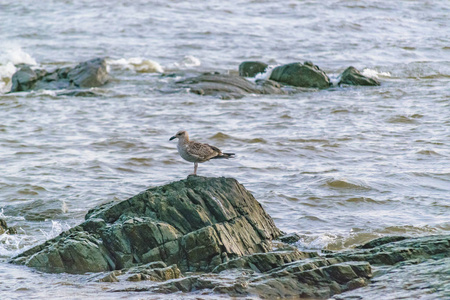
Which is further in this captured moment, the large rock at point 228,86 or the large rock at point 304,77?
the large rock at point 304,77

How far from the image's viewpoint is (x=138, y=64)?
73.5ft

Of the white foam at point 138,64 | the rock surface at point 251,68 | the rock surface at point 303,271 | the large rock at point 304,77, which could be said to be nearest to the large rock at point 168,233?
Answer: the rock surface at point 303,271

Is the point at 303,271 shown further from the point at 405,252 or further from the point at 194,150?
the point at 194,150

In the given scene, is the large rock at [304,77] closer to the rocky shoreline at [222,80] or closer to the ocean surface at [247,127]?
the rocky shoreline at [222,80]

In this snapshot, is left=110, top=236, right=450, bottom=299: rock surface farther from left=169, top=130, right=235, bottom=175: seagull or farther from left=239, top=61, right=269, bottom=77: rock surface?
left=239, top=61, right=269, bottom=77: rock surface

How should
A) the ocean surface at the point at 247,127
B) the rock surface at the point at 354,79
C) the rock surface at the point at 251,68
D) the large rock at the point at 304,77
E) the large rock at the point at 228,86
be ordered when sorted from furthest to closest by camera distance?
the rock surface at the point at 251,68, the rock surface at the point at 354,79, the large rock at the point at 304,77, the large rock at the point at 228,86, the ocean surface at the point at 247,127

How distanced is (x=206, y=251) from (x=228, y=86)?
11720 millimetres

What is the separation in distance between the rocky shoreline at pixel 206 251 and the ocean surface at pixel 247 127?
0.79ft

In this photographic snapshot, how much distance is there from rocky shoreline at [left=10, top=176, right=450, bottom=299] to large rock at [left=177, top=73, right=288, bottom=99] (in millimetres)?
10285

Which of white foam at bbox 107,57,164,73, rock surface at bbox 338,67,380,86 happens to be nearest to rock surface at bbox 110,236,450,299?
rock surface at bbox 338,67,380,86

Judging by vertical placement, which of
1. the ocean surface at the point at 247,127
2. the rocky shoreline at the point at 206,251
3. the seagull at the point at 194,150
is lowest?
the ocean surface at the point at 247,127

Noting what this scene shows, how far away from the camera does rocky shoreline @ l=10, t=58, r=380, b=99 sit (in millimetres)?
18547

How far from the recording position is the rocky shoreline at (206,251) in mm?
6422

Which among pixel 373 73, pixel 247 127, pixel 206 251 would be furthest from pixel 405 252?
pixel 373 73
